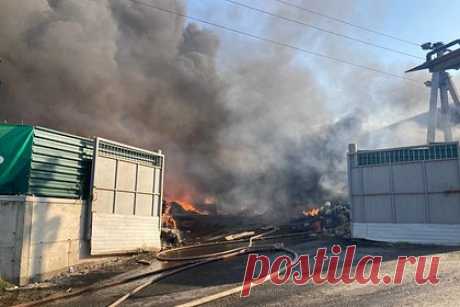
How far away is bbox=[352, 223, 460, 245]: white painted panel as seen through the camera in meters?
13.7

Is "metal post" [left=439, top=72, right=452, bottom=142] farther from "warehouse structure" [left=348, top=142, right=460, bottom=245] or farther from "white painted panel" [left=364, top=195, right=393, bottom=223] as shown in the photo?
"white painted panel" [left=364, top=195, right=393, bottom=223]

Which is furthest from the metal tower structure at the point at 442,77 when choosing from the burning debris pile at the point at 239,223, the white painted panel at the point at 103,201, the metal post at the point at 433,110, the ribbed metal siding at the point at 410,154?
the white painted panel at the point at 103,201

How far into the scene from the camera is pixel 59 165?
415 inches

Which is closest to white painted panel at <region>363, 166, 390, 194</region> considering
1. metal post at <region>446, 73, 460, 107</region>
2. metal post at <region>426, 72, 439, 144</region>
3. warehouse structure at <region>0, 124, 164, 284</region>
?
warehouse structure at <region>0, 124, 164, 284</region>

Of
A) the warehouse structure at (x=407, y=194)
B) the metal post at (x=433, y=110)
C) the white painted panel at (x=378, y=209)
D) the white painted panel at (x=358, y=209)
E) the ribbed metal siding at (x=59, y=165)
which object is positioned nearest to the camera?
the ribbed metal siding at (x=59, y=165)

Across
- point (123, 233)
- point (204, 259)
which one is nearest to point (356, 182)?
point (204, 259)

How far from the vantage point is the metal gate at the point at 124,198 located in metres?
11.6

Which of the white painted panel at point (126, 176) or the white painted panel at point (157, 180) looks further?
the white painted panel at point (157, 180)

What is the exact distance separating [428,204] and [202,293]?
11006mm

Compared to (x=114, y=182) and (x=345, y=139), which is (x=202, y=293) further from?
(x=345, y=139)

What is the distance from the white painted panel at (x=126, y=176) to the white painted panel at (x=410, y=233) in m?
9.53

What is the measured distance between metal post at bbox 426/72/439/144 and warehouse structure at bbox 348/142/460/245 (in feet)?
62.8

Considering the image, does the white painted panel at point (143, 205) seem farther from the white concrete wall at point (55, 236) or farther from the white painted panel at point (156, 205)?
the white concrete wall at point (55, 236)

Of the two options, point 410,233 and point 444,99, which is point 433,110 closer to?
point 444,99
